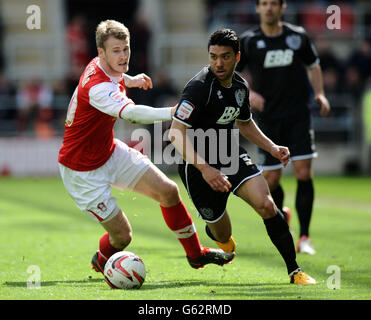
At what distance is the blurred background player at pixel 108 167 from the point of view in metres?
6.73

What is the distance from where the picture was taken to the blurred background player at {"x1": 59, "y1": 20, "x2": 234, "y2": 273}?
6734mm

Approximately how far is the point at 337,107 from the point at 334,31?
14.1 feet

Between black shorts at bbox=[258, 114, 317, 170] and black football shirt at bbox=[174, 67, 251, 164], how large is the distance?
207 centimetres

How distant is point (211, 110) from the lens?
21.7ft

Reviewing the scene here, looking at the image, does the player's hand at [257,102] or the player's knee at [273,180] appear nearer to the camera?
the player's hand at [257,102]

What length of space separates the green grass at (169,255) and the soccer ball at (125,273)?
0.31 ft

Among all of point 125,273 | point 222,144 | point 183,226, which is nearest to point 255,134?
point 222,144

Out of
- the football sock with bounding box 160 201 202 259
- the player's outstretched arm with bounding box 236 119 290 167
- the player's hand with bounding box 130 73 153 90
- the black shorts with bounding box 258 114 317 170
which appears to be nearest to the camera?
the player's outstretched arm with bounding box 236 119 290 167

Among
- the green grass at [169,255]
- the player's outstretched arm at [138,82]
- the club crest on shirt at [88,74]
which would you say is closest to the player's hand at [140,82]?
the player's outstretched arm at [138,82]

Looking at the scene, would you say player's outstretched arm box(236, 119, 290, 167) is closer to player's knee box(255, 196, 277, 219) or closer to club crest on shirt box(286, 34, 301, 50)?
player's knee box(255, 196, 277, 219)

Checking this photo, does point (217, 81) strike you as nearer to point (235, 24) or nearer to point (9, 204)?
point (9, 204)

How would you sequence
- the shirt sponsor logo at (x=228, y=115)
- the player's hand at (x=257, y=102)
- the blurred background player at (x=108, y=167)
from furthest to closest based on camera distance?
the player's hand at (x=257, y=102) < the blurred background player at (x=108, y=167) < the shirt sponsor logo at (x=228, y=115)

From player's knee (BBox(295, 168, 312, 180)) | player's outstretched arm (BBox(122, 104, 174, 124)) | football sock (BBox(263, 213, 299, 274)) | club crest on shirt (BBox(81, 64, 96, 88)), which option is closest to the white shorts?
club crest on shirt (BBox(81, 64, 96, 88))

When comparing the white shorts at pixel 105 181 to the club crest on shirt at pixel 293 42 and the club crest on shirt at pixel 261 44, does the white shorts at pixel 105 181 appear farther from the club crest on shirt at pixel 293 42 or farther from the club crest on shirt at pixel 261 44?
the club crest on shirt at pixel 293 42
